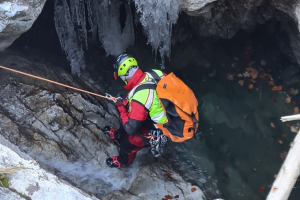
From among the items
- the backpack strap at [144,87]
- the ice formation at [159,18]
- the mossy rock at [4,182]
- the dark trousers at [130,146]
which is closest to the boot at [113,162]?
the dark trousers at [130,146]

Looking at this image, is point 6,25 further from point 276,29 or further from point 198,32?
point 276,29

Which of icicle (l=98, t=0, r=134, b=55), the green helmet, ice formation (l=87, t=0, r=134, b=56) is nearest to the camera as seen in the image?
the green helmet

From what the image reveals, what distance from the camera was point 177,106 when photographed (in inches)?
164

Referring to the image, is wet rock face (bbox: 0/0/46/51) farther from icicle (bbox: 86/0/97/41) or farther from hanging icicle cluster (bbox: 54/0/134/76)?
icicle (bbox: 86/0/97/41)

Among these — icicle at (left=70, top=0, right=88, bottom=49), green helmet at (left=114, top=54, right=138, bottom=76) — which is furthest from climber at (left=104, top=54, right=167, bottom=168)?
icicle at (left=70, top=0, right=88, bottom=49)

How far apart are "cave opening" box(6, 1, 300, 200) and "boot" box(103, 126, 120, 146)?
44.2 inches

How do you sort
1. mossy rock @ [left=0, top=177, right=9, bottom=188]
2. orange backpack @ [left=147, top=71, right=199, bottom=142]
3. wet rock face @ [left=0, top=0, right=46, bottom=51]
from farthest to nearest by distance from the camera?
orange backpack @ [left=147, top=71, right=199, bottom=142] < wet rock face @ [left=0, top=0, right=46, bottom=51] < mossy rock @ [left=0, top=177, right=9, bottom=188]

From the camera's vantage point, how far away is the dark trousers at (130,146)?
502 cm

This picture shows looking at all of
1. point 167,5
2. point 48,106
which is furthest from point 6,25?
point 167,5

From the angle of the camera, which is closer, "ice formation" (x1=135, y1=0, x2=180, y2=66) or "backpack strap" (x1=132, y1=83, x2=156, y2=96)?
"backpack strap" (x1=132, y1=83, x2=156, y2=96)

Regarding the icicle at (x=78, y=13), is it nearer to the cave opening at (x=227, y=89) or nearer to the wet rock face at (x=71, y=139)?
the cave opening at (x=227, y=89)

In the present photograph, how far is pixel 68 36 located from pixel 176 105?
130 inches

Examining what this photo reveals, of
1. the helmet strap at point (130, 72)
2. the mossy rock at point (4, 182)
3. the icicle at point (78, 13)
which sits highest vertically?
the icicle at point (78, 13)

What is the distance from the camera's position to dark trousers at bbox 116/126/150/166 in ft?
16.5
